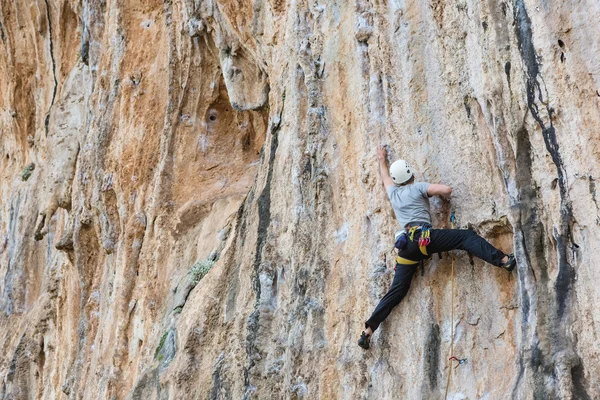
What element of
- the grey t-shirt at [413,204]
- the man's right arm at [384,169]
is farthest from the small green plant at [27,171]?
the grey t-shirt at [413,204]

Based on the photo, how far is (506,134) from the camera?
5938 millimetres

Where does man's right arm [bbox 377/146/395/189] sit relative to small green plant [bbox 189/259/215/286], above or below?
above

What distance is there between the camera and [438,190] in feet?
20.5

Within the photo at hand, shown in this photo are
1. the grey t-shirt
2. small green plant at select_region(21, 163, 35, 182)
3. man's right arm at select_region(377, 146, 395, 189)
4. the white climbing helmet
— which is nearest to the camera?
the grey t-shirt

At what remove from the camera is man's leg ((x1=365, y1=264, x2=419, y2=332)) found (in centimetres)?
642

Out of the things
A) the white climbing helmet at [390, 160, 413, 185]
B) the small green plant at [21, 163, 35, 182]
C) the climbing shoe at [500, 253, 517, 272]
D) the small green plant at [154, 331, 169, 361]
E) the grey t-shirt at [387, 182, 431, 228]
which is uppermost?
the small green plant at [21, 163, 35, 182]

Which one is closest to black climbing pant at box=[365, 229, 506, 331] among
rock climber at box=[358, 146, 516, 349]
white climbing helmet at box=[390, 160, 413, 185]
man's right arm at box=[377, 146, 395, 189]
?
rock climber at box=[358, 146, 516, 349]

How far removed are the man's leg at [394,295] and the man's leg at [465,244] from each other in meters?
0.33

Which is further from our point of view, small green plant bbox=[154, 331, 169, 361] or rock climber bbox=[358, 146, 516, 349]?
small green plant bbox=[154, 331, 169, 361]

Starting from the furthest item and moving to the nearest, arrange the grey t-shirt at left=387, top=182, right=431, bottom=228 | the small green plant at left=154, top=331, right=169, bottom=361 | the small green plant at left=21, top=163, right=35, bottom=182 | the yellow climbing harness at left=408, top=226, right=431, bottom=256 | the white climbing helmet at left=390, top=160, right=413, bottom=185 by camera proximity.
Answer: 1. the small green plant at left=21, top=163, right=35, bottom=182
2. the small green plant at left=154, top=331, right=169, bottom=361
3. the white climbing helmet at left=390, top=160, right=413, bottom=185
4. the grey t-shirt at left=387, top=182, right=431, bottom=228
5. the yellow climbing harness at left=408, top=226, right=431, bottom=256

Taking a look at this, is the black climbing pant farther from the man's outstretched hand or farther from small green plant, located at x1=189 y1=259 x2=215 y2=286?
small green plant, located at x1=189 y1=259 x2=215 y2=286

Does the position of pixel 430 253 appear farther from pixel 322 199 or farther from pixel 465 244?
pixel 322 199

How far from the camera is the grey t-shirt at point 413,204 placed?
636 cm

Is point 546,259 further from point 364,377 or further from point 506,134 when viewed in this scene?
point 364,377
